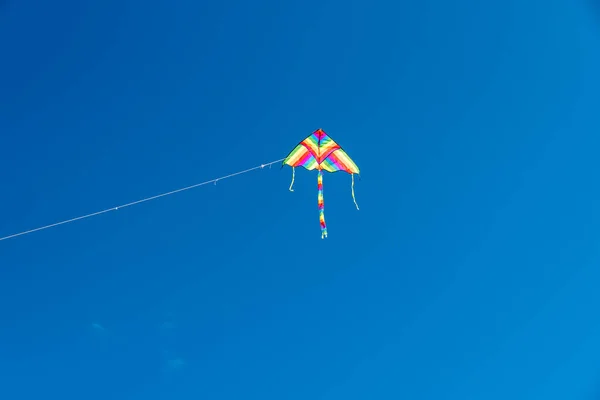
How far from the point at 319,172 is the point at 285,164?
1.19 metres

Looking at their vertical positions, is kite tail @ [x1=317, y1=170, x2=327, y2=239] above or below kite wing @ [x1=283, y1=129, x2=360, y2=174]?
below

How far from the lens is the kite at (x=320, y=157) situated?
1641 centimetres

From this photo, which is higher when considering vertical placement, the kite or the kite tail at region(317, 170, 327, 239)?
the kite

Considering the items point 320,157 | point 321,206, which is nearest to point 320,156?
point 320,157

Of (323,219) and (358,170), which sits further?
(358,170)

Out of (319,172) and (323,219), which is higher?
(319,172)

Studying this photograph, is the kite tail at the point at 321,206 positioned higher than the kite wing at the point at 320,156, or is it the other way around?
the kite wing at the point at 320,156

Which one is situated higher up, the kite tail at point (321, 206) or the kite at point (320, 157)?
the kite at point (320, 157)

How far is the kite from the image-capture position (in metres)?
16.4

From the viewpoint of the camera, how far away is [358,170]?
17234mm

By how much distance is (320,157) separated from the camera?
1664 cm

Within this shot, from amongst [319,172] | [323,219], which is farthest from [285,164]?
[323,219]

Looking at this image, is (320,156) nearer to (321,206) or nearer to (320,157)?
(320,157)

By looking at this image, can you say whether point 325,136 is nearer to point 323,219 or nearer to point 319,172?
point 319,172
